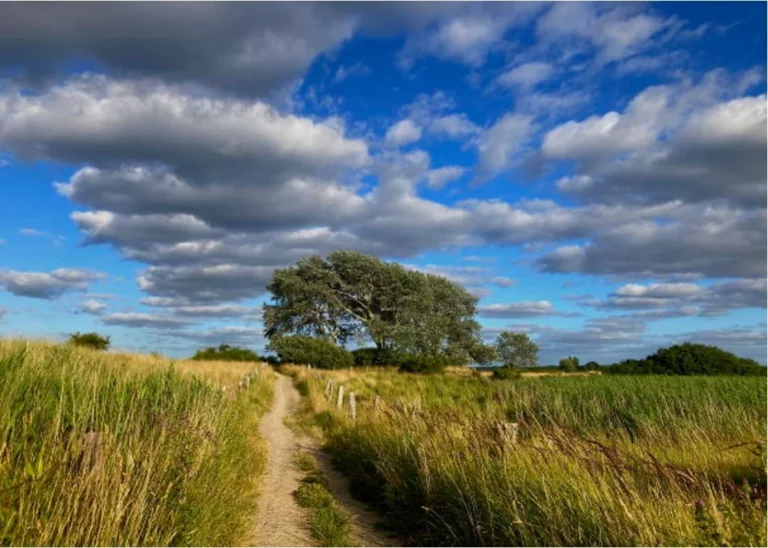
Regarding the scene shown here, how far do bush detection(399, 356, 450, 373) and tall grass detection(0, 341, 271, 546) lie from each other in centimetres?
3423

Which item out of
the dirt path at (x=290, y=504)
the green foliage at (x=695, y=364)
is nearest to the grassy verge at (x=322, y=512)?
the dirt path at (x=290, y=504)

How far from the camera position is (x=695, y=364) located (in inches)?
1241

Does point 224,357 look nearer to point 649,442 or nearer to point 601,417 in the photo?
point 601,417

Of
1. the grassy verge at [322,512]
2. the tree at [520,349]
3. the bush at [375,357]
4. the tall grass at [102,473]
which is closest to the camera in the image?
the tall grass at [102,473]

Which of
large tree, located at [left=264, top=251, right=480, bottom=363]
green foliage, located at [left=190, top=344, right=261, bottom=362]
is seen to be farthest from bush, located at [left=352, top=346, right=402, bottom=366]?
green foliage, located at [left=190, top=344, right=261, bottom=362]

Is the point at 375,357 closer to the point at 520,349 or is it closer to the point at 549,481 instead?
the point at 520,349

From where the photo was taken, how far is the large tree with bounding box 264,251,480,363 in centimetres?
5219

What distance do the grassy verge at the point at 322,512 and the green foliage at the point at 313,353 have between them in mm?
36590

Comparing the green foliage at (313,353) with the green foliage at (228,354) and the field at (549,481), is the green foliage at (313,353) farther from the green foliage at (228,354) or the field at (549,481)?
the field at (549,481)

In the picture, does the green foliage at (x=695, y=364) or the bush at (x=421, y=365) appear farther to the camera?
the bush at (x=421, y=365)

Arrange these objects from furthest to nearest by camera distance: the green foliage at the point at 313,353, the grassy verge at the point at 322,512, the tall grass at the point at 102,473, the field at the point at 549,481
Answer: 1. the green foliage at the point at 313,353
2. the grassy verge at the point at 322,512
3. the field at the point at 549,481
4. the tall grass at the point at 102,473

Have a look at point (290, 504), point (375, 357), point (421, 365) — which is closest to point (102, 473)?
point (290, 504)

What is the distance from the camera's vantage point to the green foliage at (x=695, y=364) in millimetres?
31328

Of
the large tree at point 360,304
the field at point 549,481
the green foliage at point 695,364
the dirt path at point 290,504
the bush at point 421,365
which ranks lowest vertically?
the dirt path at point 290,504
